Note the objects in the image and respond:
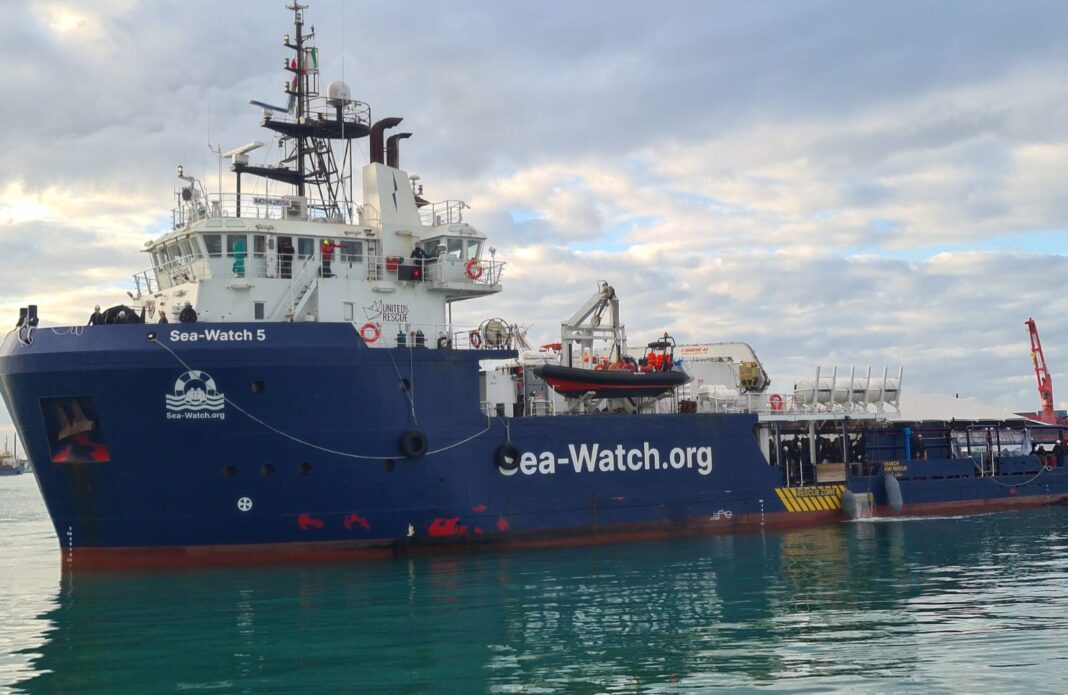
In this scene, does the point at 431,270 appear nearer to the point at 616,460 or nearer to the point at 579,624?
the point at 616,460

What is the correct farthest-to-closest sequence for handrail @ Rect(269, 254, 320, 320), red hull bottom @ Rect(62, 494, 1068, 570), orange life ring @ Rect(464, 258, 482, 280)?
orange life ring @ Rect(464, 258, 482, 280), handrail @ Rect(269, 254, 320, 320), red hull bottom @ Rect(62, 494, 1068, 570)

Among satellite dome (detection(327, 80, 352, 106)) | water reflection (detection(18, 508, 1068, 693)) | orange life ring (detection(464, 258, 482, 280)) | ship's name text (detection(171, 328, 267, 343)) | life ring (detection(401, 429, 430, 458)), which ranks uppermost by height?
satellite dome (detection(327, 80, 352, 106))

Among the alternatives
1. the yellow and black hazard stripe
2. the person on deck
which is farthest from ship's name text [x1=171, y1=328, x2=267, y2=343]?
the person on deck

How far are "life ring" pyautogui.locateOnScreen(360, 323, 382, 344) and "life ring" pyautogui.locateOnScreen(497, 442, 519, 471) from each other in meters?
3.40

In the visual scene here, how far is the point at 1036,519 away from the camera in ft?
95.8

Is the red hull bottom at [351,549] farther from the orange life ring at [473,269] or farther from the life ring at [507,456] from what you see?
the orange life ring at [473,269]

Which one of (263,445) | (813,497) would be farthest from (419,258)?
(813,497)

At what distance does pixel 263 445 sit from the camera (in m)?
20.0

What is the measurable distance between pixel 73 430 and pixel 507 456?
8.23 meters

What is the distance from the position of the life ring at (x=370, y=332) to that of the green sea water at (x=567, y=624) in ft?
14.2

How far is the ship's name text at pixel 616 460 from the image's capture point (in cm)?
2292

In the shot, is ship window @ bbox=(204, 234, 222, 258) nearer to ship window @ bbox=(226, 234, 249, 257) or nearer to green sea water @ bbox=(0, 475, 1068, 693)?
ship window @ bbox=(226, 234, 249, 257)

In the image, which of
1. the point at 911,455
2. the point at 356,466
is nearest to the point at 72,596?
the point at 356,466

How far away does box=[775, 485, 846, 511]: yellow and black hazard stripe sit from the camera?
2721 cm
